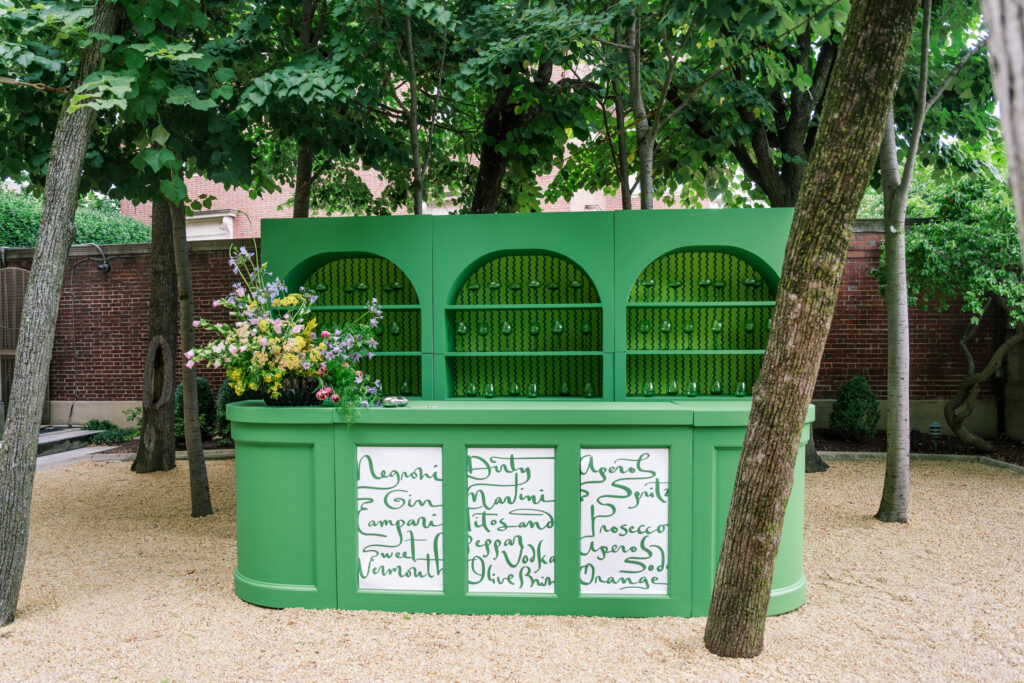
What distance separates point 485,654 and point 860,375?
771cm

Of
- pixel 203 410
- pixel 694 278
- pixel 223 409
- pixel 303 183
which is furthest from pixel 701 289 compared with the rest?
pixel 203 410

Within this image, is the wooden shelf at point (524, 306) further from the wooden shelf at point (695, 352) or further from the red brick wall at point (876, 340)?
the red brick wall at point (876, 340)

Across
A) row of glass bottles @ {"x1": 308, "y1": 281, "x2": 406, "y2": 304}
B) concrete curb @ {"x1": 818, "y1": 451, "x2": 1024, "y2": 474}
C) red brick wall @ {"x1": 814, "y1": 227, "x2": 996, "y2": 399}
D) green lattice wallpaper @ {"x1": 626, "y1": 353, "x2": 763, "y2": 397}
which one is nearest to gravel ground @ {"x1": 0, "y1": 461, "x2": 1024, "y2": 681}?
green lattice wallpaper @ {"x1": 626, "y1": 353, "x2": 763, "y2": 397}

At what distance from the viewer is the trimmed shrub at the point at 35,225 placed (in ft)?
44.5

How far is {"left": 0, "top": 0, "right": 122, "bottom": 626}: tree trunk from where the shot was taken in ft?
11.7

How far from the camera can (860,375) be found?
924 cm

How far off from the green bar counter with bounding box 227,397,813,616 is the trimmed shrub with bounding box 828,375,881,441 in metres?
5.82

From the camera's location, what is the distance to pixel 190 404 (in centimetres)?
585

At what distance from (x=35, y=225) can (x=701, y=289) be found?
572 inches

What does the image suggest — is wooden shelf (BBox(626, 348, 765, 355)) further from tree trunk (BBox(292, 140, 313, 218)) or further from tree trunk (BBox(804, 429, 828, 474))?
tree trunk (BBox(292, 140, 313, 218))

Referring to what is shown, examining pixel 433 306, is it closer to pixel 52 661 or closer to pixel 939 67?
pixel 52 661

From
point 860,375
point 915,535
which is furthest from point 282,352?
point 860,375

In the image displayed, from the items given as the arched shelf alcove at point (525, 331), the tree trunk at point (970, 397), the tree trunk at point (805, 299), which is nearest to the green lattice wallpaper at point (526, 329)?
the arched shelf alcove at point (525, 331)

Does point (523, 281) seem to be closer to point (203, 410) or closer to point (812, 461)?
point (812, 461)
